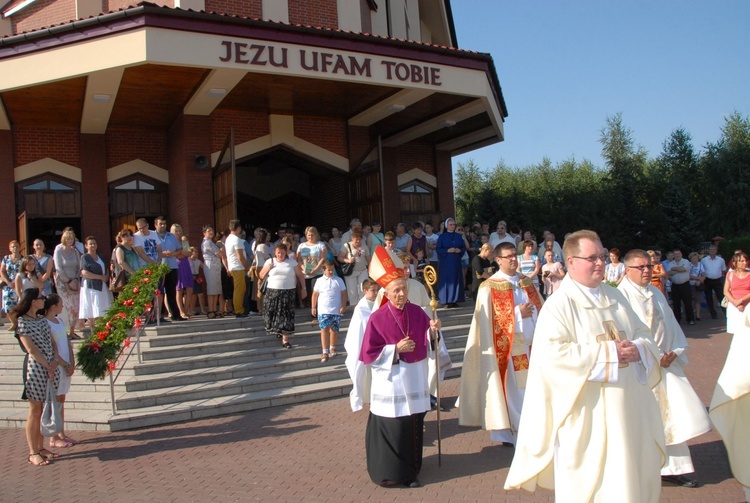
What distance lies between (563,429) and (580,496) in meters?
0.40

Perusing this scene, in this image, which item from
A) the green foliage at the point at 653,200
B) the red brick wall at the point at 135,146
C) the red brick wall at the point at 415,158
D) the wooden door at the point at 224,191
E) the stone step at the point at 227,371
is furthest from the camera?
the green foliage at the point at 653,200

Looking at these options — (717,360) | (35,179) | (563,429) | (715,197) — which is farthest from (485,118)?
(715,197)

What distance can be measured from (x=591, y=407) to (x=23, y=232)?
536 inches

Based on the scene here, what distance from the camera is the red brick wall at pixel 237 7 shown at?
14.5m

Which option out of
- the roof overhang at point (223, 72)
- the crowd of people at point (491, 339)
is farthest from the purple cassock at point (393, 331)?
the roof overhang at point (223, 72)

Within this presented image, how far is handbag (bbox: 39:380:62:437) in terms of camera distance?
6.92 metres

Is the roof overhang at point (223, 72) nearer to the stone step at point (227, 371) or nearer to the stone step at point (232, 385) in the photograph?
the stone step at point (227, 371)

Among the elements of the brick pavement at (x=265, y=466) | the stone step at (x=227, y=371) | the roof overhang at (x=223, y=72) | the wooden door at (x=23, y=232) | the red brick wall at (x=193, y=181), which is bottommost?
the brick pavement at (x=265, y=466)

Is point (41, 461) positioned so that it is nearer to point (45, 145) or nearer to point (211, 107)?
point (211, 107)

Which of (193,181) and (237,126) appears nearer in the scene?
(193,181)

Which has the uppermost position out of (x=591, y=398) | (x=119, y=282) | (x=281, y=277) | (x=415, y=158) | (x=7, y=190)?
(x=415, y=158)

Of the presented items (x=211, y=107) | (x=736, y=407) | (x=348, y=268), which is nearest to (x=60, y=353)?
(x=348, y=268)

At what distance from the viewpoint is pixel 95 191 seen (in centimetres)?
1595

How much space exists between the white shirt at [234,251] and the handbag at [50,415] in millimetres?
4953
